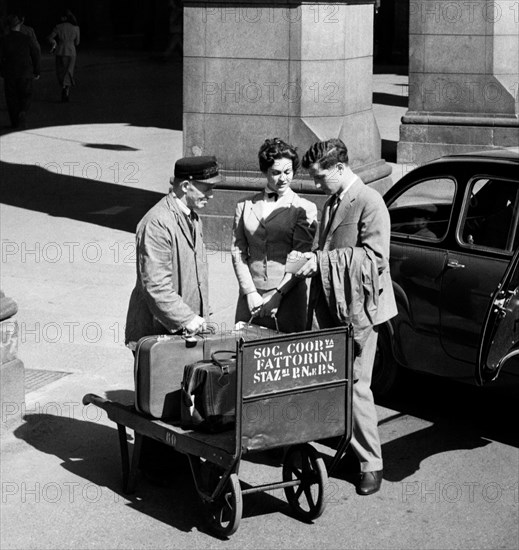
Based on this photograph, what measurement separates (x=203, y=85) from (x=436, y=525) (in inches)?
295

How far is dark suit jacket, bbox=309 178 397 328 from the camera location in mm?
6918

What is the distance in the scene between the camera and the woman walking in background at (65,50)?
88.0ft

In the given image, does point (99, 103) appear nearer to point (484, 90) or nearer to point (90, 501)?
point (484, 90)

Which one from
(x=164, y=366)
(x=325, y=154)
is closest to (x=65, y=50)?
(x=325, y=154)

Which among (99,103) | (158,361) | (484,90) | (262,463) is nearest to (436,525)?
(262,463)

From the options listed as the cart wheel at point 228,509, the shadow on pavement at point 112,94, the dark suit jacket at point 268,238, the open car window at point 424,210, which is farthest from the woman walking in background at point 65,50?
the cart wheel at point 228,509

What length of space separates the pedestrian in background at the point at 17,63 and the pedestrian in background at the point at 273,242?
15.3 metres

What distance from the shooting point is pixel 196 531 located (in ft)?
22.0

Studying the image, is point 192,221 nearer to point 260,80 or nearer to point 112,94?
point 260,80

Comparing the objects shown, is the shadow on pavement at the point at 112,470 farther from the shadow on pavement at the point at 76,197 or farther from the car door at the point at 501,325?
the shadow on pavement at the point at 76,197

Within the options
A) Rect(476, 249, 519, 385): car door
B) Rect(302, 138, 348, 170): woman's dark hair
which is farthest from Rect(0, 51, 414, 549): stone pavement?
Rect(302, 138, 348, 170): woman's dark hair

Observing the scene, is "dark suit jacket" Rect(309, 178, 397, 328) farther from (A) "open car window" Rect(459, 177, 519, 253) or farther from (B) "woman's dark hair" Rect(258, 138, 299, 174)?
(A) "open car window" Rect(459, 177, 519, 253)

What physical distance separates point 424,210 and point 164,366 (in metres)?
2.71

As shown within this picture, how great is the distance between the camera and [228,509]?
6.54 m
